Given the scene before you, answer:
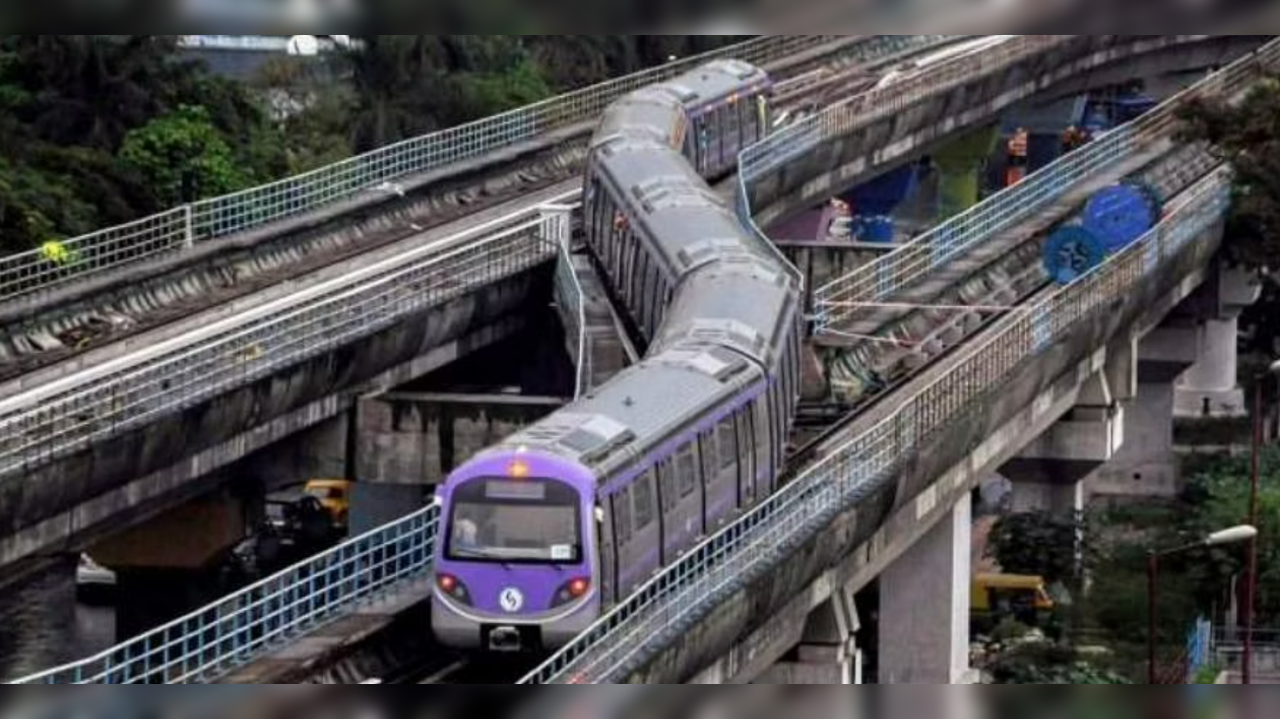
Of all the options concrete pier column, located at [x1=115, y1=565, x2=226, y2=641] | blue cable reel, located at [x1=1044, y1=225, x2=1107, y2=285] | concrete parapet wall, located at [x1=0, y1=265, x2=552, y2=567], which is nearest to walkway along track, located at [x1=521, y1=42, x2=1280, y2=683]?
blue cable reel, located at [x1=1044, y1=225, x2=1107, y2=285]

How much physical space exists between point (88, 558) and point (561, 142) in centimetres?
3090

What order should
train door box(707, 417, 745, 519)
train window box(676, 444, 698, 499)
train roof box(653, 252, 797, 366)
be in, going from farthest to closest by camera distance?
1. train roof box(653, 252, 797, 366)
2. train door box(707, 417, 745, 519)
3. train window box(676, 444, 698, 499)

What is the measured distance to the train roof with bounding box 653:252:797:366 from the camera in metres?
41.2

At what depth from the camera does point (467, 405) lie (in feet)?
167

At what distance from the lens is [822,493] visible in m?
39.5

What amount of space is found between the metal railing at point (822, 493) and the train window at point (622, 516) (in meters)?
0.61

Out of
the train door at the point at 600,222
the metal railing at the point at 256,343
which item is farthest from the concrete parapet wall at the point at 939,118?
the metal railing at the point at 256,343

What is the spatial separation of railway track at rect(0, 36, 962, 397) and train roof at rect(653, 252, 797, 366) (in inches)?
377

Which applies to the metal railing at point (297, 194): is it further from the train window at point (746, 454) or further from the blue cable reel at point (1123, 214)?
the train window at point (746, 454)

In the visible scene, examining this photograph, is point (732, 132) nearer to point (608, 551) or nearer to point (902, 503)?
point (902, 503)

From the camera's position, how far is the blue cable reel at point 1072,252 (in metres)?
63.5

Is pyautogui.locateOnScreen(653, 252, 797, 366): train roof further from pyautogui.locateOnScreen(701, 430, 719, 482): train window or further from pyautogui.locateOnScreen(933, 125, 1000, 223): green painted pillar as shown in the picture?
pyautogui.locateOnScreen(933, 125, 1000, 223): green painted pillar

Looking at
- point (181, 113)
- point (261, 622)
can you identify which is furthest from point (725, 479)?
point (181, 113)

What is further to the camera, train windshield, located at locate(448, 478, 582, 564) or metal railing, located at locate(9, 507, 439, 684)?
train windshield, located at locate(448, 478, 582, 564)
